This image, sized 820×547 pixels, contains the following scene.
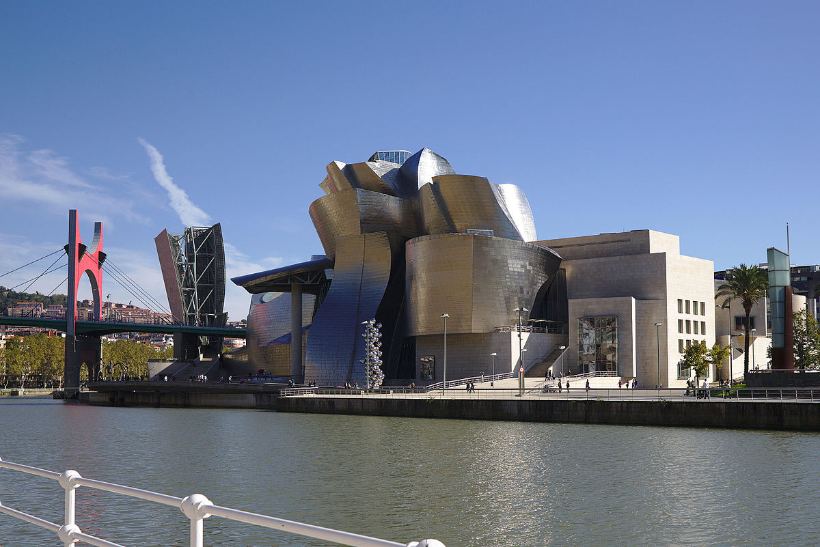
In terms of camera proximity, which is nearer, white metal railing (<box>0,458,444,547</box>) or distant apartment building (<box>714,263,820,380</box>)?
white metal railing (<box>0,458,444,547</box>)

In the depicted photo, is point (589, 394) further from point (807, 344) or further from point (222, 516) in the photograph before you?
point (222, 516)

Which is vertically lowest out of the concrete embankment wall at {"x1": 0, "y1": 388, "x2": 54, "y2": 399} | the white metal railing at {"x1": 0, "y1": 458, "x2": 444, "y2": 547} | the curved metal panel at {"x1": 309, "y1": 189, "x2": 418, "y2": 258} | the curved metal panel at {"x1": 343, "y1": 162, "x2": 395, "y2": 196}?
the concrete embankment wall at {"x1": 0, "y1": 388, "x2": 54, "y2": 399}

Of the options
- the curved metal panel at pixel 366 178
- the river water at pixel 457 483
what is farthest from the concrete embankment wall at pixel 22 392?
the river water at pixel 457 483

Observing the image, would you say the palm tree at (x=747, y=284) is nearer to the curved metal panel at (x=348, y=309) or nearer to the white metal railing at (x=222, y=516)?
the curved metal panel at (x=348, y=309)

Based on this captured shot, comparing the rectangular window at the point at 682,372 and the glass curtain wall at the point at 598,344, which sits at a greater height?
the glass curtain wall at the point at 598,344

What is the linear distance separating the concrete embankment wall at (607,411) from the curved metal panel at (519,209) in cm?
3237

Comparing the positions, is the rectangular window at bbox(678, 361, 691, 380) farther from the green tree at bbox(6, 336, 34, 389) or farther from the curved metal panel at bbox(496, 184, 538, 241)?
the green tree at bbox(6, 336, 34, 389)

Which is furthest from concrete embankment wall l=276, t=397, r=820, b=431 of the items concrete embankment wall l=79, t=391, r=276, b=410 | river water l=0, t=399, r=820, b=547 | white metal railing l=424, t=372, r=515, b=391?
white metal railing l=424, t=372, r=515, b=391

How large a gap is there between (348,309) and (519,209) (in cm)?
1928

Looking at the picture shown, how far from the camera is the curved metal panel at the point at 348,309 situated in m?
82.2

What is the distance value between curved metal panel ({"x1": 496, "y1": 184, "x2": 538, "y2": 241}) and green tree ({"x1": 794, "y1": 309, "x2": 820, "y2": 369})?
2484 centimetres

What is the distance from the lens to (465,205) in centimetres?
8269

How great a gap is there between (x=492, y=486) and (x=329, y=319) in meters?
59.8

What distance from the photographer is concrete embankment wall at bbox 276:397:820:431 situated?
4131 centimetres
